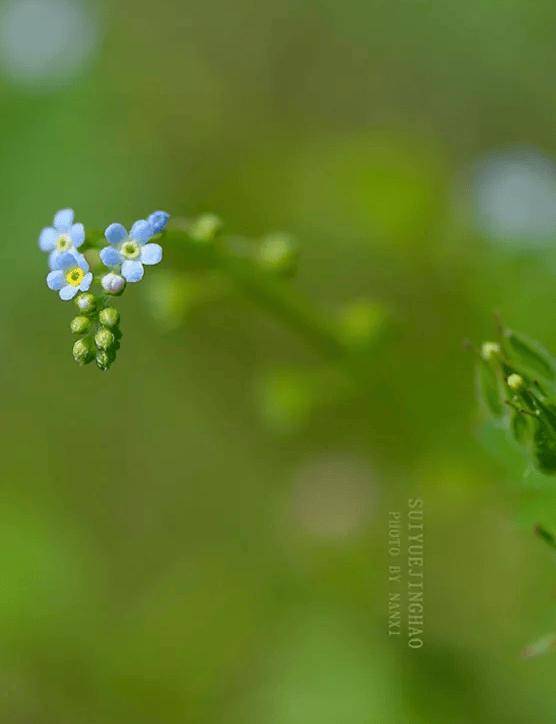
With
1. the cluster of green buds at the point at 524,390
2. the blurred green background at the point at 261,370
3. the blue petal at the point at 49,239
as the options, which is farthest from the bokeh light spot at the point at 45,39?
the cluster of green buds at the point at 524,390

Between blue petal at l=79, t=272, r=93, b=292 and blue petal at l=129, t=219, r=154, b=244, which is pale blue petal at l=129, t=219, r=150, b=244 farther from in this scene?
blue petal at l=79, t=272, r=93, b=292

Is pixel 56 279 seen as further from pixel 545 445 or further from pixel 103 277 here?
pixel 545 445

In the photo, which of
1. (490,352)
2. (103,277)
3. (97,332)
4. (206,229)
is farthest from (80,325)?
(490,352)

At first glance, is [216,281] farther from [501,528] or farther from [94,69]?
[94,69]

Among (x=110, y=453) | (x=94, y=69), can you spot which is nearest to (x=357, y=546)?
(x=110, y=453)

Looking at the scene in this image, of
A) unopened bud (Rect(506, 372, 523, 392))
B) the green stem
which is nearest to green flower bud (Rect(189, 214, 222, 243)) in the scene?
the green stem

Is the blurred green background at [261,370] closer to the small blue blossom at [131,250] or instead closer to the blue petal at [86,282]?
the small blue blossom at [131,250]

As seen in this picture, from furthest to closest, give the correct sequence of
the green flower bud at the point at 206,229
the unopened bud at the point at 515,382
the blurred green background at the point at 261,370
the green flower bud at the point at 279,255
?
the blurred green background at the point at 261,370 < the green flower bud at the point at 279,255 < the green flower bud at the point at 206,229 < the unopened bud at the point at 515,382
